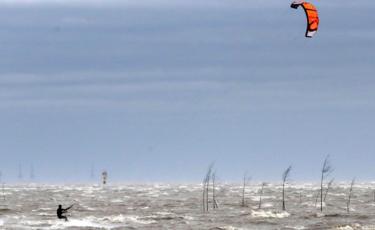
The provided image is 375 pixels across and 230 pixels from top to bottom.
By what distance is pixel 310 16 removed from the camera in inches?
1791

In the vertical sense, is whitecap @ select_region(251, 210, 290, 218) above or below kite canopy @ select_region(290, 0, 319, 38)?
below

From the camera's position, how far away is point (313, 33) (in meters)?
44.7

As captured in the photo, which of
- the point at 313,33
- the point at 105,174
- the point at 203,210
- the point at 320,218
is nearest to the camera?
the point at 313,33

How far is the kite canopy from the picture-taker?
4472 cm

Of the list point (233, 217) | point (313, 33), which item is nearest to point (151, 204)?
point (233, 217)

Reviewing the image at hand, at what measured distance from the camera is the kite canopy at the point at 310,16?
44719mm

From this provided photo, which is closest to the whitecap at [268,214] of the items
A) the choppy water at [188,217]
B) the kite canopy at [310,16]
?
the choppy water at [188,217]

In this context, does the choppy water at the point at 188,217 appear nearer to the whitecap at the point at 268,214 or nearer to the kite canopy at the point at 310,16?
the whitecap at the point at 268,214

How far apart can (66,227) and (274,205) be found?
77.8 ft

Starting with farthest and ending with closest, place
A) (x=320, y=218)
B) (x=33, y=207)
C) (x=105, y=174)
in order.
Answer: (x=105, y=174), (x=33, y=207), (x=320, y=218)

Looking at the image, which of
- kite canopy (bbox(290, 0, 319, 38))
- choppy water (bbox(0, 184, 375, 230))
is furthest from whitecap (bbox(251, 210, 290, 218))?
kite canopy (bbox(290, 0, 319, 38))

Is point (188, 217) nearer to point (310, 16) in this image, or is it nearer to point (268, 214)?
point (268, 214)

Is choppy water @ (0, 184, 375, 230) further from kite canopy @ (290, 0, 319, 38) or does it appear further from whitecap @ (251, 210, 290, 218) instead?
kite canopy @ (290, 0, 319, 38)

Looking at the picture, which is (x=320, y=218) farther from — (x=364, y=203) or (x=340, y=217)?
(x=364, y=203)
